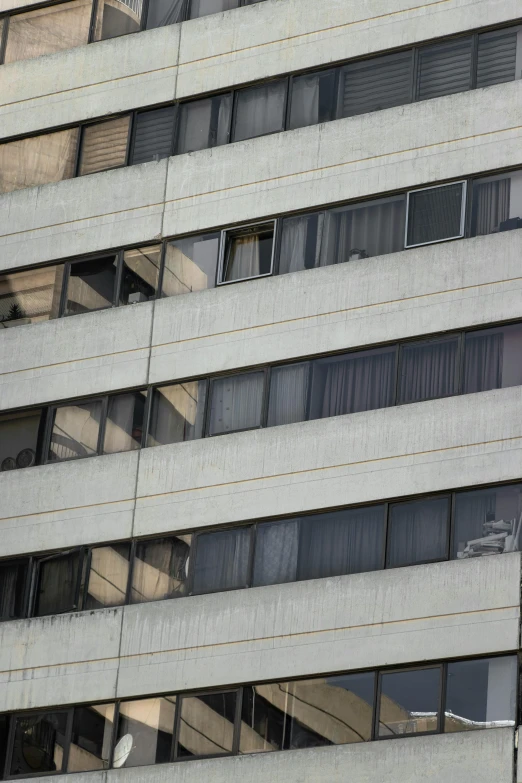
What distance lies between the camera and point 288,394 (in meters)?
32.8

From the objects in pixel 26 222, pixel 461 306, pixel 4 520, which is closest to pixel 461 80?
pixel 461 306

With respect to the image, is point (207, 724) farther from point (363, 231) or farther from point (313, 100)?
point (313, 100)

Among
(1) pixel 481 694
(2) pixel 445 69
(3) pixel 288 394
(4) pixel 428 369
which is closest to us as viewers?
(1) pixel 481 694

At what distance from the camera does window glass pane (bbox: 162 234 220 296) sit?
34.5m

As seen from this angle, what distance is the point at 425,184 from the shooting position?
108 ft

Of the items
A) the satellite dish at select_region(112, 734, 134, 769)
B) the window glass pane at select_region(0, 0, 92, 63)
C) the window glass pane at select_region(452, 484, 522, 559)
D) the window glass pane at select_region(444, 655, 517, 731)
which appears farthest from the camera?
the window glass pane at select_region(0, 0, 92, 63)

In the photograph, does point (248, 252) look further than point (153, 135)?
No

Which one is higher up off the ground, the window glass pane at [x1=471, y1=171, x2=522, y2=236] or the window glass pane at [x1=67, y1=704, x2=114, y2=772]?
the window glass pane at [x1=471, y1=171, x2=522, y2=236]

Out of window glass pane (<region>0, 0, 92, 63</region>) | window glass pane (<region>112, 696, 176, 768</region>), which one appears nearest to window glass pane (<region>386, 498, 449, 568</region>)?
window glass pane (<region>112, 696, 176, 768</region>)

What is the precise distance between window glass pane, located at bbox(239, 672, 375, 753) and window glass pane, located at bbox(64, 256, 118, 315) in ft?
28.9

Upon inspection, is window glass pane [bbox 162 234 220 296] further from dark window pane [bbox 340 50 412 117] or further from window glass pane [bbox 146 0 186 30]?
window glass pane [bbox 146 0 186 30]

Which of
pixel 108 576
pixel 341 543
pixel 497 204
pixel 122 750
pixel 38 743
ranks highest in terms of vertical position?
pixel 497 204

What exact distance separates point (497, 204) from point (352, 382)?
13.4 ft

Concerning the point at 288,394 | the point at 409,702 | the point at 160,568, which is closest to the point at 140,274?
the point at 288,394
